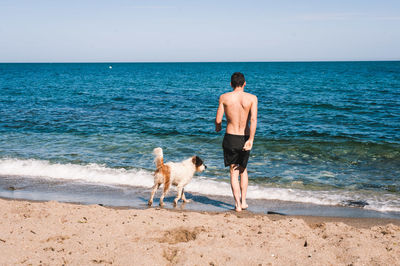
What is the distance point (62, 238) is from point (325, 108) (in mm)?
19939

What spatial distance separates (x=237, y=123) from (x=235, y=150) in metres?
0.49

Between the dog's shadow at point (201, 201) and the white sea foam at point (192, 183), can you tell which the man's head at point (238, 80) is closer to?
the dog's shadow at point (201, 201)

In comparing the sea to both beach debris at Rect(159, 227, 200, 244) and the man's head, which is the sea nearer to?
beach debris at Rect(159, 227, 200, 244)

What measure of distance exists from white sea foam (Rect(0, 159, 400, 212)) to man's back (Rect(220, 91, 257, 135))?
1978 mm

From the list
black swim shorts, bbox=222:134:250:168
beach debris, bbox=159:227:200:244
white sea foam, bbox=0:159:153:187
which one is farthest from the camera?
white sea foam, bbox=0:159:153:187

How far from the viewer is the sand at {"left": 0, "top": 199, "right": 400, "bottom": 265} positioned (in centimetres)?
383

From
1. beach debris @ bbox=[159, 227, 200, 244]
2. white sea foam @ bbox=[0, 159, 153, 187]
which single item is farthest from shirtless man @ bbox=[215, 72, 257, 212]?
white sea foam @ bbox=[0, 159, 153, 187]

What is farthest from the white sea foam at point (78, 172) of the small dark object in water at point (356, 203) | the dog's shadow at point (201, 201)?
the small dark object in water at point (356, 203)

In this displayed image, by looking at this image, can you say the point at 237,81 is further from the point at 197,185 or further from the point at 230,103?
the point at 197,185

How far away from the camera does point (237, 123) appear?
5914 mm

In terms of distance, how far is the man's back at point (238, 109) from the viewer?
5742 millimetres

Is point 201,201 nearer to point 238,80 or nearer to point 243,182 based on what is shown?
point 243,182

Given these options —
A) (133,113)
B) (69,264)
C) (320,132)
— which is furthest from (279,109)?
(69,264)

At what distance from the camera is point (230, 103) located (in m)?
5.82
